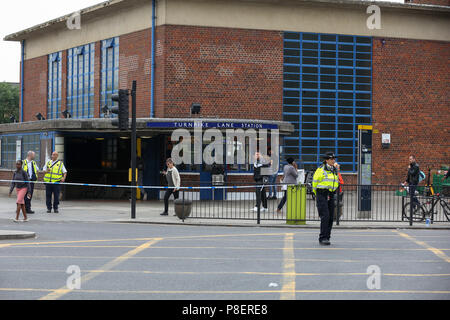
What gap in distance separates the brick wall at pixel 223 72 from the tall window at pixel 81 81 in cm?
646

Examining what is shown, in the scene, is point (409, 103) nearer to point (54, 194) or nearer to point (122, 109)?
point (122, 109)

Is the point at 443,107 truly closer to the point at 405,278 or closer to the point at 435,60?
the point at 435,60

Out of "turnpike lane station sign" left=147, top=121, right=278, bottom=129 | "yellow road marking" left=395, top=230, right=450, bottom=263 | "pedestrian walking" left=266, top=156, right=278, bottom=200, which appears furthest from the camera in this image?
"pedestrian walking" left=266, top=156, right=278, bottom=200

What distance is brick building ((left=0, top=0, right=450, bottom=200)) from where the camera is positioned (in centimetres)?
2706

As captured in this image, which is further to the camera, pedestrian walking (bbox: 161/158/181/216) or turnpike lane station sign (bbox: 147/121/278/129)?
turnpike lane station sign (bbox: 147/121/278/129)

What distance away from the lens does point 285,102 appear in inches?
1144

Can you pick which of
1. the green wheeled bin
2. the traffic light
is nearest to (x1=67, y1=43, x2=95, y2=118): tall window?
the traffic light

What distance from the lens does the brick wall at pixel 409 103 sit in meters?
30.4

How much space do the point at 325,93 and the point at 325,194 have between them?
17391 mm

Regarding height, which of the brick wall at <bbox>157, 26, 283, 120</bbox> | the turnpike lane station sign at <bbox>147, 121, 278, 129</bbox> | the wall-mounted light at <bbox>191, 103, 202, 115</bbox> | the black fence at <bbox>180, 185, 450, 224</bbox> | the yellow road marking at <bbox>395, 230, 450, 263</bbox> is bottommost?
the yellow road marking at <bbox>395, 230, 450, 263</bbox>

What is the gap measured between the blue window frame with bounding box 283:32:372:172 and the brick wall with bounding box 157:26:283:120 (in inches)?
30.8

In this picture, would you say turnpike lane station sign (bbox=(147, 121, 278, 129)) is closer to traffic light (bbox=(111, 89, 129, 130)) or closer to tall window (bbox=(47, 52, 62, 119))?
traffic light (bbox=(111, 89, 129, 130))

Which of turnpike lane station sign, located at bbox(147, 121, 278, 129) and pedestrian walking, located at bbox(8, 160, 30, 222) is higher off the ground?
turnpike lane station sign, located at bbox(147, 121, 278, 129)

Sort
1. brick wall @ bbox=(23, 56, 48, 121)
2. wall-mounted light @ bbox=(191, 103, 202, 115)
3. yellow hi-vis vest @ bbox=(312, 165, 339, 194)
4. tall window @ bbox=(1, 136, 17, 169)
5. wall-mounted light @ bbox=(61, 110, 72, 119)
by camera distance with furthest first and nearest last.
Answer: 1. brick wall @ bbox=(23, 56, 48, 121)
2. wall-mounted light @ bbox=(61, 110, 72, 119)
3. tall window @ bbox=(1, 136, 17, 169)
4. wall-mounted light @ bbox=(191, 103, 202, 115)
5. yellow hi-vis vest @ bbox=(312, 165, 339, 194)
